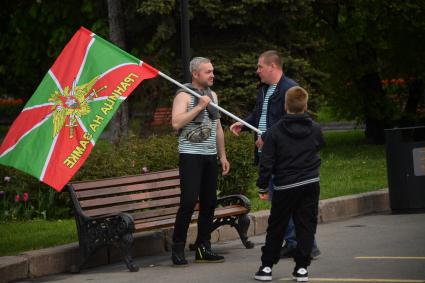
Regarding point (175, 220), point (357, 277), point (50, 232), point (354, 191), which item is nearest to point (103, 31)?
point (354, 191)

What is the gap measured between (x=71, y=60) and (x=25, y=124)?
0.76 m

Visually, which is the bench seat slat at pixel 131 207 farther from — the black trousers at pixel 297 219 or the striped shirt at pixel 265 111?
the black trousers at pixel 297 219

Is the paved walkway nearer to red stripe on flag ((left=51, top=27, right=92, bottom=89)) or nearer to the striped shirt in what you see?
the striped shirt

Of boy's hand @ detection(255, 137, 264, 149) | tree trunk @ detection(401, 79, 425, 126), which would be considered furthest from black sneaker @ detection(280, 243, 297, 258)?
tree trunk @ detection(401, 79, 425, 126)

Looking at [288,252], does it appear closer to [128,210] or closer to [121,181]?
[128,210]

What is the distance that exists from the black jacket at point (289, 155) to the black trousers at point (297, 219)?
0.10 meters

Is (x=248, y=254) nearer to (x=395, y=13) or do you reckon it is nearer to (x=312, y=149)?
(x=312, y=149)

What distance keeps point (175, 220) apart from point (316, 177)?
1.93m

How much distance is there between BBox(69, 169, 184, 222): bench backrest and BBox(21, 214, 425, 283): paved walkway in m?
0.53

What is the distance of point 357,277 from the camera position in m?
9.11

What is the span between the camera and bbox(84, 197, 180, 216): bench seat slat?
35.4ft

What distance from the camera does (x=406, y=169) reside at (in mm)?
14148

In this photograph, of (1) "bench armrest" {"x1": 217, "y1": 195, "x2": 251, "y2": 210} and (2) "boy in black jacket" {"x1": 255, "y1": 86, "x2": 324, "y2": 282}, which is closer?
(2) "boy in black jacket" {"x1": 255, "y1": 86, "x2": 324, "y2": 282}

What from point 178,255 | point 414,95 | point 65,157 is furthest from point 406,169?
point 414,95
